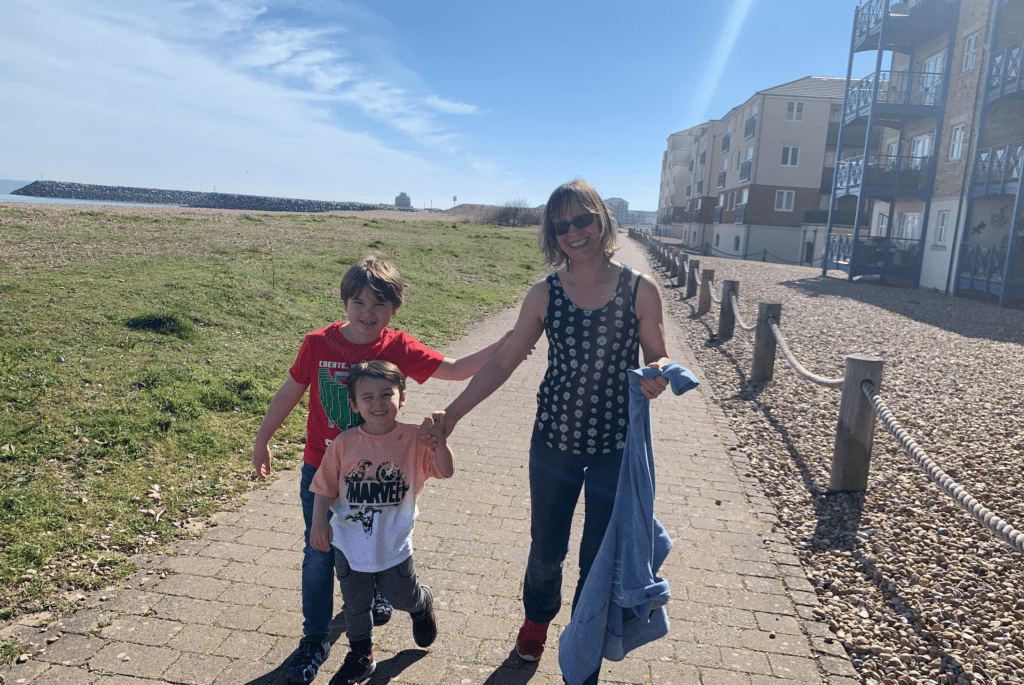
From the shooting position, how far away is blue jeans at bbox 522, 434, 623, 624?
2568 millimetres

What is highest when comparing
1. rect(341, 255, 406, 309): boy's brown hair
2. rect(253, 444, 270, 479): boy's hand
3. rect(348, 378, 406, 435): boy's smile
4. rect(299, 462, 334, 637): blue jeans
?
rect(341, 255, 406, 309): boy's brown hair

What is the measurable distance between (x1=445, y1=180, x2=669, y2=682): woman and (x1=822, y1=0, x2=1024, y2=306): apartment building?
1959 centimetres

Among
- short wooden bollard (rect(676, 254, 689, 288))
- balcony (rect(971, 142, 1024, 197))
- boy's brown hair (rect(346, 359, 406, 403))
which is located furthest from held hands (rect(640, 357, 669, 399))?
balcony (rect(971, 142, 1024, 197))

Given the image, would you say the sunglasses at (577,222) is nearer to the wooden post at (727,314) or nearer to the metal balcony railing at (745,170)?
the wooden post at (727,314)

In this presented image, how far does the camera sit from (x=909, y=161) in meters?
25.3

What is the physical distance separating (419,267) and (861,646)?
15186 mm

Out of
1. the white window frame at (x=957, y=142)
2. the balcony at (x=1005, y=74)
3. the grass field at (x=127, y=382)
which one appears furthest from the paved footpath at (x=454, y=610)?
the white window frame at (x=957, y=142)

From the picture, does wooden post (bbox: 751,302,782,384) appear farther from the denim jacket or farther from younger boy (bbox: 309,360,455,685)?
younger boy (bbox: 309,360,455,685)

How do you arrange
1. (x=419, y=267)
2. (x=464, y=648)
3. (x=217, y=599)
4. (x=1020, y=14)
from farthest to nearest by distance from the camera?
(x=1020, y=14) < (x=419, y=267) < (x=217, y=599) < (x=464, y=648)

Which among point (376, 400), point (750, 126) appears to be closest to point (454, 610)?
point (376, 400)

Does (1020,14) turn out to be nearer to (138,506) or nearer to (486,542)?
(486,542)

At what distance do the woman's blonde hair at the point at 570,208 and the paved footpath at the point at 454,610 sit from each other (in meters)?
1.89

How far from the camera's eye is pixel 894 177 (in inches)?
942

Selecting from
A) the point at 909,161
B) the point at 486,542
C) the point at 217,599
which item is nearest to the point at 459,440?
the point at 486,542
